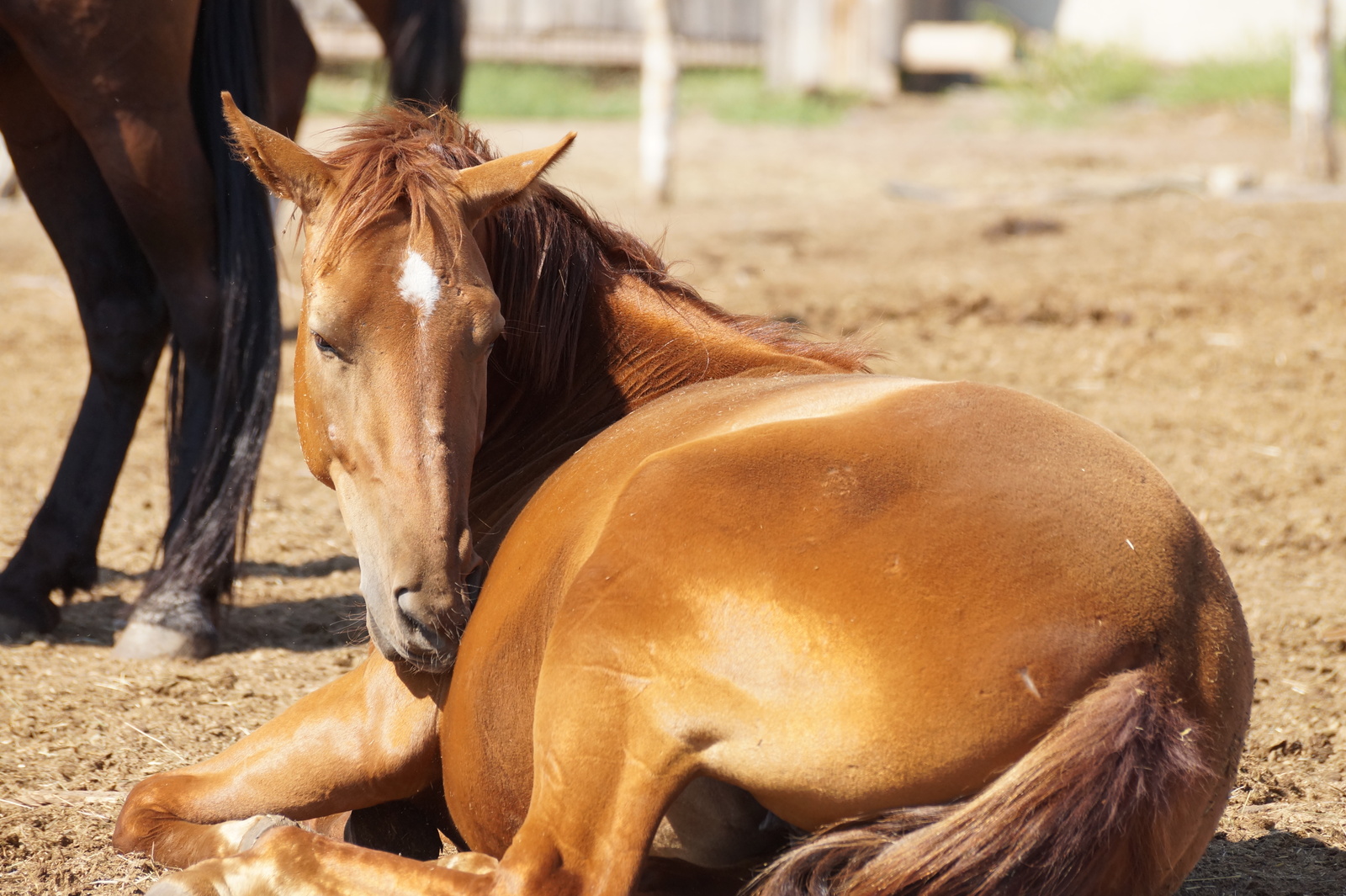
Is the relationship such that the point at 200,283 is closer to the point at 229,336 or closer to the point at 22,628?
the point at 229,336

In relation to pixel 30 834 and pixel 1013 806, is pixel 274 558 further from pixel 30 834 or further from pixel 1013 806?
pixel 1013 806

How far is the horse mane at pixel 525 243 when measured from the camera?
88.8 inches

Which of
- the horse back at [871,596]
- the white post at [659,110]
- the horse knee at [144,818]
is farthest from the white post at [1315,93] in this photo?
the horse knee at [144,818]

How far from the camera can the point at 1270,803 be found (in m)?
2.94

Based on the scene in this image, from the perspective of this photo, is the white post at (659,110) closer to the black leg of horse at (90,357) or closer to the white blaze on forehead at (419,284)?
the black leg of horse at (90,357)

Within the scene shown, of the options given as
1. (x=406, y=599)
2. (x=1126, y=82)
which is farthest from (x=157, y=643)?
(x=1126, y=82)

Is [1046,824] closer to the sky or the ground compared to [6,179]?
closer to the ground

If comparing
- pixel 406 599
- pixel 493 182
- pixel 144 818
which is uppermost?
pixel 493 182

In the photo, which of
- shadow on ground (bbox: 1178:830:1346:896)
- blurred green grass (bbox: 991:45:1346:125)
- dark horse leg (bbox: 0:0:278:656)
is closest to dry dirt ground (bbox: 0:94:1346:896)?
shadow on ground (bbox: 1178:830:1346:896)

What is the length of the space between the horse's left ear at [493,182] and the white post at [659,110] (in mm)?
8688

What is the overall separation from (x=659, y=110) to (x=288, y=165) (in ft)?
29.1

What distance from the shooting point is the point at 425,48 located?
5441 mm

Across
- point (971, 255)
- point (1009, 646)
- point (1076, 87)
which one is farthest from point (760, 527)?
point (1076, 87)

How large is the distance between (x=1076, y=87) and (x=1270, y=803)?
48.9ft
